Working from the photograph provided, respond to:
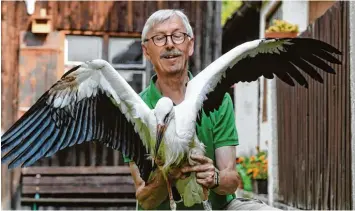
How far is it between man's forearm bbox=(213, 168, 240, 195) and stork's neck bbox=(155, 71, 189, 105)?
27 cm

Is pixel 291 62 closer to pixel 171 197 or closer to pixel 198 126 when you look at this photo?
pixel 198 126

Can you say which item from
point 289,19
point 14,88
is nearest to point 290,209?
point 289,19

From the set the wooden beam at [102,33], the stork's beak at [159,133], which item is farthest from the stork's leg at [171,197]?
the wooden beam at [102,33]

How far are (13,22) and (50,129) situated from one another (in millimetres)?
5917

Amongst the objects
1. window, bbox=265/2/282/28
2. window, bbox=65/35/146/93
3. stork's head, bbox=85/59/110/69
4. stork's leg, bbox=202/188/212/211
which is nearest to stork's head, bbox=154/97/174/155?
stork's leg, bbox=202/188/212/211

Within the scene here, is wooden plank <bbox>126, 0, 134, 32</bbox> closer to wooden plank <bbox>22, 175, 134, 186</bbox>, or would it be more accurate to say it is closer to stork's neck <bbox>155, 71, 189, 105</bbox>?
wooden plank <bbox>22, 175, 134, 186</bbox>

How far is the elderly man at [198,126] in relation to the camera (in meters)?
2.40

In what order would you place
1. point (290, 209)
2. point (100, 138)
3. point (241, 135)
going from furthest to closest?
point (241, 135) < point (290, 209) < point (100, 138)

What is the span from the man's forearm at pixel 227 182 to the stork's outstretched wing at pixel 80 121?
24cm

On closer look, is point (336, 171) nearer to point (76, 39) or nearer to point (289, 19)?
point (289, 19)

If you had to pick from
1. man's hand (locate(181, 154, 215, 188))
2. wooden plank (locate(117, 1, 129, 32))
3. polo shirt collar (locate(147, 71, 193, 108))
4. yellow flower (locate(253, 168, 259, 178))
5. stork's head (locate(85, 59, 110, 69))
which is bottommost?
yellow flower (locate(253, 168, 259, 178))

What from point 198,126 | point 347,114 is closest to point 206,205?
point 198,126

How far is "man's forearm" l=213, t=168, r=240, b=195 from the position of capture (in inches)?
95.0

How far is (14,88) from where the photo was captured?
8281mm
